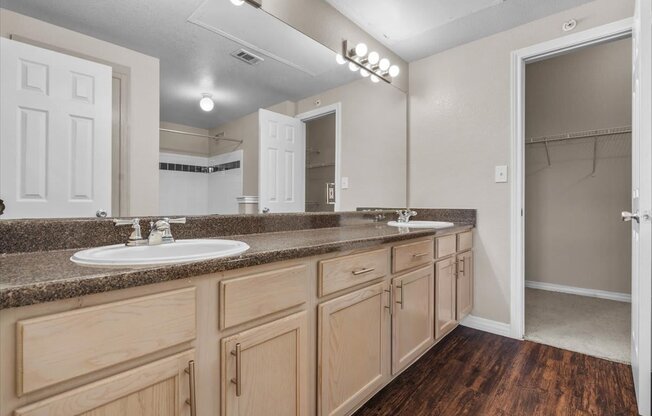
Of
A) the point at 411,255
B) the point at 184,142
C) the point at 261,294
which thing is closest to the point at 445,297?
the point at 411,255

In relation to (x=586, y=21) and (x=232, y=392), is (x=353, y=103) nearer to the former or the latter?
(x=586, y=21)

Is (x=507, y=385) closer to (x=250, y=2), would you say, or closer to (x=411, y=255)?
(x=411, y=255)

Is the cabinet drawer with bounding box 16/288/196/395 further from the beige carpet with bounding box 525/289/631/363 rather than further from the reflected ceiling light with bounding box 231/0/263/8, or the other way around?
the beige carpet with bounding box 525/289/631/363

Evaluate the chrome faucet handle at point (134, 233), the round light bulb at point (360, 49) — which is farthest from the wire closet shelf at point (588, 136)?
the chrome faucet handle at point (134, 233)

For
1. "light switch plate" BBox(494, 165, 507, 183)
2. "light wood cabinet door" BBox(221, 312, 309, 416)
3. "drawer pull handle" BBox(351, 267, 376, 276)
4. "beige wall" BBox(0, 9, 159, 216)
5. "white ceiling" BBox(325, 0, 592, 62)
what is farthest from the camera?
"light switch plate" BBox(494, 165, 507, 183)

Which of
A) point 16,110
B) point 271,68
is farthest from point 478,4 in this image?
point 16,110

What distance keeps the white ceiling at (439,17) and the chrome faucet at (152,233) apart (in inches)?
67.1

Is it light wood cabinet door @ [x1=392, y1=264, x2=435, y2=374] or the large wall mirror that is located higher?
the large wall mirror

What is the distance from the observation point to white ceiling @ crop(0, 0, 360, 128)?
1056 mm

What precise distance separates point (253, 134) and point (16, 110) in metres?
0.82

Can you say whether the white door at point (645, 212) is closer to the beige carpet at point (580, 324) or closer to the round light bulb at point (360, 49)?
the beige carpet at point (580, 324)

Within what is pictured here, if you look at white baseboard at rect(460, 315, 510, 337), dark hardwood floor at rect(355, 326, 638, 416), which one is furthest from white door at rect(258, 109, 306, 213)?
white baseboard at rect(460, 315, 510, 337)

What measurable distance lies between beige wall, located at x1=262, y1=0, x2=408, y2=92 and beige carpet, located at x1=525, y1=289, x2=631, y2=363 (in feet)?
7.83

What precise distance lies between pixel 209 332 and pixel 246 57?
127 centimetres
